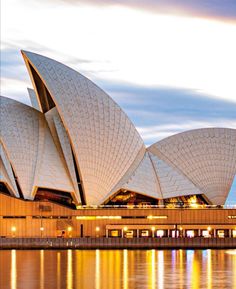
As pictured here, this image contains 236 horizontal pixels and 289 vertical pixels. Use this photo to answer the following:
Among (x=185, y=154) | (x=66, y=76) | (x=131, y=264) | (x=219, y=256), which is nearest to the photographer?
(x=131, y=264)

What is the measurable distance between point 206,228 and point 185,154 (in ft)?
21.9

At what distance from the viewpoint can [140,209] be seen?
303ft

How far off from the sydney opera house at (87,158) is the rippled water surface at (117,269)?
8977 mm

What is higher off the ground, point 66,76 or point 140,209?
Answer: point 66,76

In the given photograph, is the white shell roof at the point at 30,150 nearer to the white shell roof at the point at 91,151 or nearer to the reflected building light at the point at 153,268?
the white shell roof at the point at 91,151

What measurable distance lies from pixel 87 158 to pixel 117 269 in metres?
24.6

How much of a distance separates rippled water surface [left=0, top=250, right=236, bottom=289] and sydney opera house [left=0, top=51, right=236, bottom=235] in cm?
898

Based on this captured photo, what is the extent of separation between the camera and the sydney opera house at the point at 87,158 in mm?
88000

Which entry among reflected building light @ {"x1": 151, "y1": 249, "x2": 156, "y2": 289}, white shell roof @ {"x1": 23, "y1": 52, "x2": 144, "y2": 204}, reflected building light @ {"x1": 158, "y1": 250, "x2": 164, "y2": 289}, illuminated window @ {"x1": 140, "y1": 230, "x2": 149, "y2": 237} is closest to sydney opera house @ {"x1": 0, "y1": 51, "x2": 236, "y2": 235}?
white shell roof @ {"x1": 23, "y1": 52, "x2": 144, "y2": 204}

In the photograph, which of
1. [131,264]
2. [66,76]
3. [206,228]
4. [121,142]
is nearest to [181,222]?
[206,228]

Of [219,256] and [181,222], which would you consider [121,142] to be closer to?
[181,222]

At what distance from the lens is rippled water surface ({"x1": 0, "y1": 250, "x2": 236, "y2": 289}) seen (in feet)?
191

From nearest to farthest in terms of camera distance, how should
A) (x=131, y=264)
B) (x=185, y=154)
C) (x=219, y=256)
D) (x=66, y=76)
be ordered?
(x=131, y=264) → (x=219, y=256) → (x=66, y=76) → (x=185, y=154)

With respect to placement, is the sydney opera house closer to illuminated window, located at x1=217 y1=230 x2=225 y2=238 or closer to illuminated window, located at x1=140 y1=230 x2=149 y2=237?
illuminated window, located at x1=140 y1=230 x2=149 y2=237
